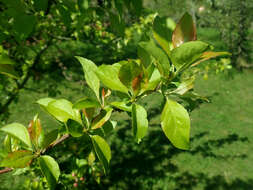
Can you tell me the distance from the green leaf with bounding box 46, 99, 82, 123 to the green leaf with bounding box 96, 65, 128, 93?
0.53 ft

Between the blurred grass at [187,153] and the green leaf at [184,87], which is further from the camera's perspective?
the blurred grass at [187,153]

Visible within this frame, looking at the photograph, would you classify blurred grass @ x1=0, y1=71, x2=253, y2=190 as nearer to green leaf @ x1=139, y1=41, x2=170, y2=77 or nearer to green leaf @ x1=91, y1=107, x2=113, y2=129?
green leaf @ x1=91, y1=107, x2=113, y2=129

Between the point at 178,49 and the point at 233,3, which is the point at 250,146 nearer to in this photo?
the point at 178,49

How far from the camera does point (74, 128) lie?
0.64 meters

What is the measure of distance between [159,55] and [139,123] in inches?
7.3

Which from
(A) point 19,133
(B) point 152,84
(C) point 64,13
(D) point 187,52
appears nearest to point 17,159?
(A) point 19,133

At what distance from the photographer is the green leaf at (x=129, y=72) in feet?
1.82

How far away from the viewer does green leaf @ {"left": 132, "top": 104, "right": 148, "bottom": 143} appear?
591mm

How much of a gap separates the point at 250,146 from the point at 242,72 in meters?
4.36

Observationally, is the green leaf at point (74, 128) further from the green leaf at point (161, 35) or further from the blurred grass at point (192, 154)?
the blurred grass at point (192, 154)

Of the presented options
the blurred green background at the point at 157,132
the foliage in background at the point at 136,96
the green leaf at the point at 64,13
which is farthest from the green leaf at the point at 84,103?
the blurred green background at the point at 157,132

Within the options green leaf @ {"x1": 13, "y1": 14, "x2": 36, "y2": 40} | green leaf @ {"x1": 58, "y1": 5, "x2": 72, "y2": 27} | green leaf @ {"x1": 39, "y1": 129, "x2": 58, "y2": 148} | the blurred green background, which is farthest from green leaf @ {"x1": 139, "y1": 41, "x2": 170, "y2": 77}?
the blurred green background

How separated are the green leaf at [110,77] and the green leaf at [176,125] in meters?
0.14

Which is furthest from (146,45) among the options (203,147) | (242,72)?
(242,72)
